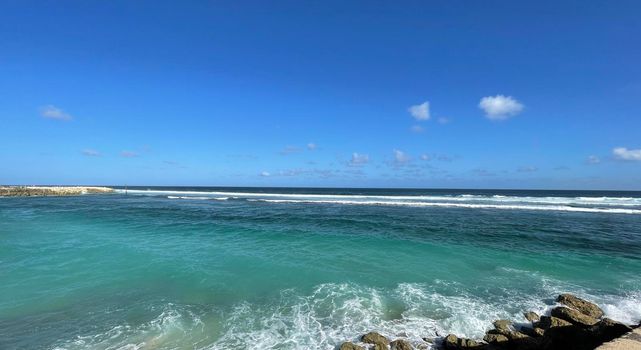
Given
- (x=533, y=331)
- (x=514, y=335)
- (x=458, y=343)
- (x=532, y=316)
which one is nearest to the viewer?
(x=458, y=343)

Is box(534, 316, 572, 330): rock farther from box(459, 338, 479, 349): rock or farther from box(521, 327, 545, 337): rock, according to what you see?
box(459, 338, 479, 349): rock

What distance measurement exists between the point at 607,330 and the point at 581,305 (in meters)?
2.14

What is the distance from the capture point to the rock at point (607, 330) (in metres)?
6.55

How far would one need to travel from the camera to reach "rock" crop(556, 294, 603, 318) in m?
8.29

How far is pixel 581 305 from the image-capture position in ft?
28.4

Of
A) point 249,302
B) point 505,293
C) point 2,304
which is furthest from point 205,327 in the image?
point 505,293

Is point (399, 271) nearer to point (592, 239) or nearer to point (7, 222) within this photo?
point (592, 239)

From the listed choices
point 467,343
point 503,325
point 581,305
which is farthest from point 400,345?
point 581,305

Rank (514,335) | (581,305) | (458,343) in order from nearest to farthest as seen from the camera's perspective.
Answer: (458,343), (514,335), (581,305)

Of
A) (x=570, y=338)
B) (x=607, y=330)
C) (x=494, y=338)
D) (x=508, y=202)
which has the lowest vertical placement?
(x=494, y=338)

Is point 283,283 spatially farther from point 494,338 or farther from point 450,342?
point 494,338

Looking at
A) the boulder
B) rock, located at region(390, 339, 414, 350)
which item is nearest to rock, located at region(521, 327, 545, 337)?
the boulder

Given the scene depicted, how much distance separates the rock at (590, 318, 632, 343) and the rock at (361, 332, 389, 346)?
4388 millimetres

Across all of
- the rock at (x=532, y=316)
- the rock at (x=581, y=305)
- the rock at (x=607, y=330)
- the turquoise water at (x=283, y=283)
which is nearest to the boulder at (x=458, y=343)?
the turquoise water at (x=283, y=283)
